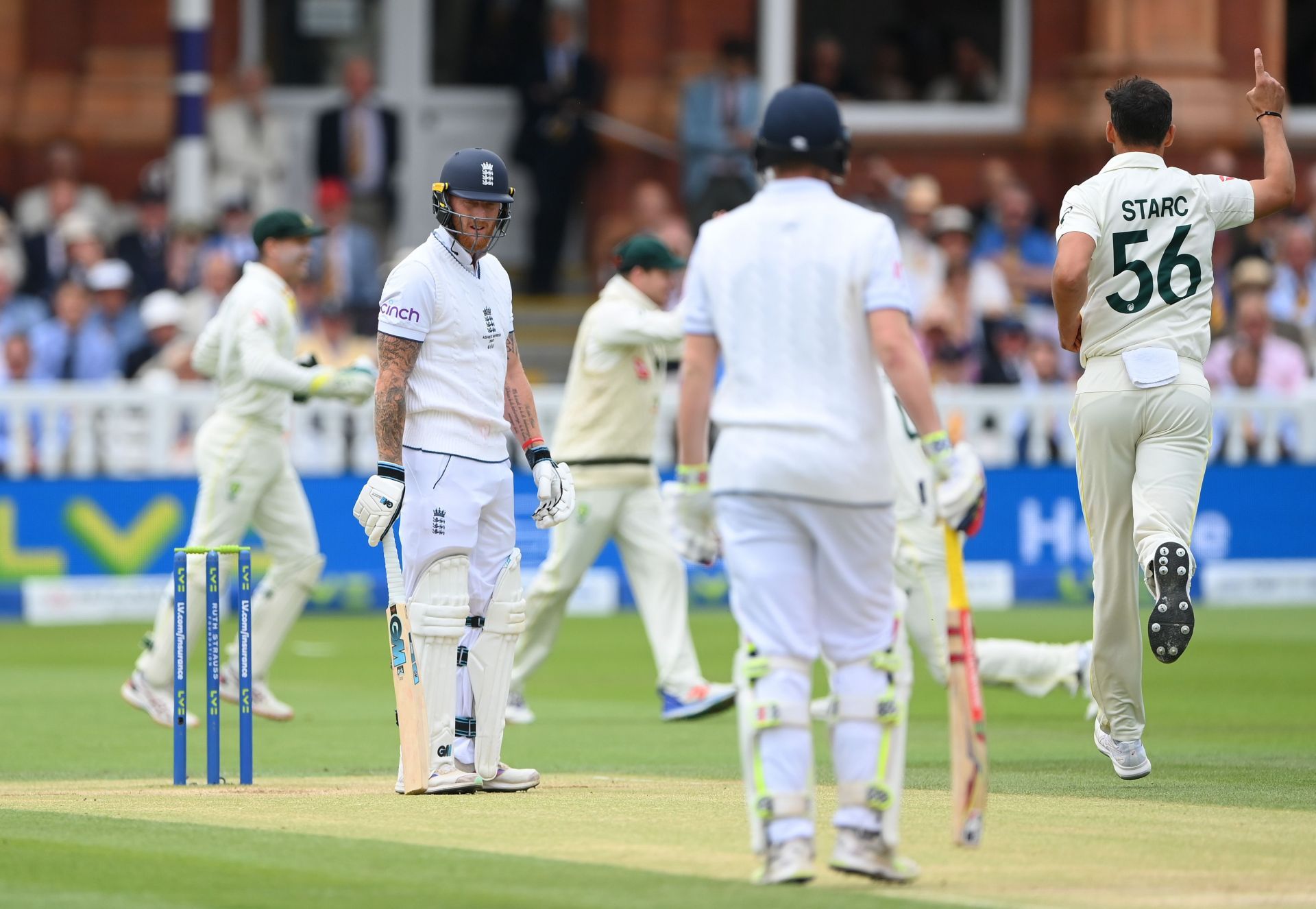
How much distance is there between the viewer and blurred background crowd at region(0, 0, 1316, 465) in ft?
60.8

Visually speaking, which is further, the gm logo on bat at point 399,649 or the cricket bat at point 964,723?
the gm logo on bat at point 399,649

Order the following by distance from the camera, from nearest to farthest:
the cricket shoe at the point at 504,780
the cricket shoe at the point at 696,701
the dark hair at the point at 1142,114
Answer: the cricket shoe at the point at 504,780, the dark hair at the point at 1142,114, the cricket shoe at the point at 696,701

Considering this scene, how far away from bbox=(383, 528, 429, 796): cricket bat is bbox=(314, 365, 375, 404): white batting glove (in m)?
2.63

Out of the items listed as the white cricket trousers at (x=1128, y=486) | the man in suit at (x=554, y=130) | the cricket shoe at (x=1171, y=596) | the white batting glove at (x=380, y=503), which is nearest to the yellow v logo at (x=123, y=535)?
the man in suit at (x=554, y=130)

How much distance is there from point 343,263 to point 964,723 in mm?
13614

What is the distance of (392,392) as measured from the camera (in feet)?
27.3

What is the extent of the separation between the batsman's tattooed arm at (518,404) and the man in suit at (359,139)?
12.5 meters

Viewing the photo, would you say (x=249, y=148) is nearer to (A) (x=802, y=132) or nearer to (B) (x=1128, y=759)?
(B) (x=1128, y=759)

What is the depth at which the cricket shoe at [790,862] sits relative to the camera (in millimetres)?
6273

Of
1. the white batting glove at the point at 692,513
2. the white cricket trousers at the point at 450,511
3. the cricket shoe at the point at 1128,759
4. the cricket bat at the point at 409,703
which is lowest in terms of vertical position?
the cricket shoe at the point at 1128,759

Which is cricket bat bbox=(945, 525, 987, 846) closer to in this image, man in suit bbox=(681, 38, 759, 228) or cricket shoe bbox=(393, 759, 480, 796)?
cricket shoe bbox=(393, 759, 480, 796)

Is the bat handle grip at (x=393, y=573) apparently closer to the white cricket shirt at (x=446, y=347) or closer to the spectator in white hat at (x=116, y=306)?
the white cricket shirt at (x=446, y=347)

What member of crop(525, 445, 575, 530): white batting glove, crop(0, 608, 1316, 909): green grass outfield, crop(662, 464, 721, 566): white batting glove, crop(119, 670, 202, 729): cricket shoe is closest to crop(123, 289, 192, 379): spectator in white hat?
crop(0, 608, 1316, 909): green grass outfield

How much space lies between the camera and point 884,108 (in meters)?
23.3
